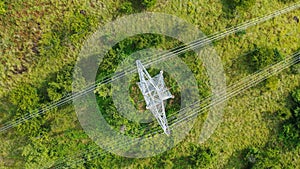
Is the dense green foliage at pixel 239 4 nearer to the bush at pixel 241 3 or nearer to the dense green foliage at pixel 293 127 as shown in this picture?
the bush at pixel 241 3

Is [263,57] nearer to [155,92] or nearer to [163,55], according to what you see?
[163,55]

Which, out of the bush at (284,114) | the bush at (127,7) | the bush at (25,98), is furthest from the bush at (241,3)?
the bush at (25,98)

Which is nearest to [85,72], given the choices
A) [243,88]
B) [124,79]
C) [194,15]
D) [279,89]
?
[124,79]

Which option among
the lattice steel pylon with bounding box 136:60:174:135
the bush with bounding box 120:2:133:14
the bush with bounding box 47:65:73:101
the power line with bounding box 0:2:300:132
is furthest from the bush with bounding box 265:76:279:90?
the bush with bounding box 47:65:73:101

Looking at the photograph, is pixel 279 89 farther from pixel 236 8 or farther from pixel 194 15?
pixel 194 15

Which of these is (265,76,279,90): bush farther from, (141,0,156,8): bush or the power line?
(141,0,156,8): bush

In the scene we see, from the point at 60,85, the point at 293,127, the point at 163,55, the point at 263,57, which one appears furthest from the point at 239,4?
the point at 60,85
